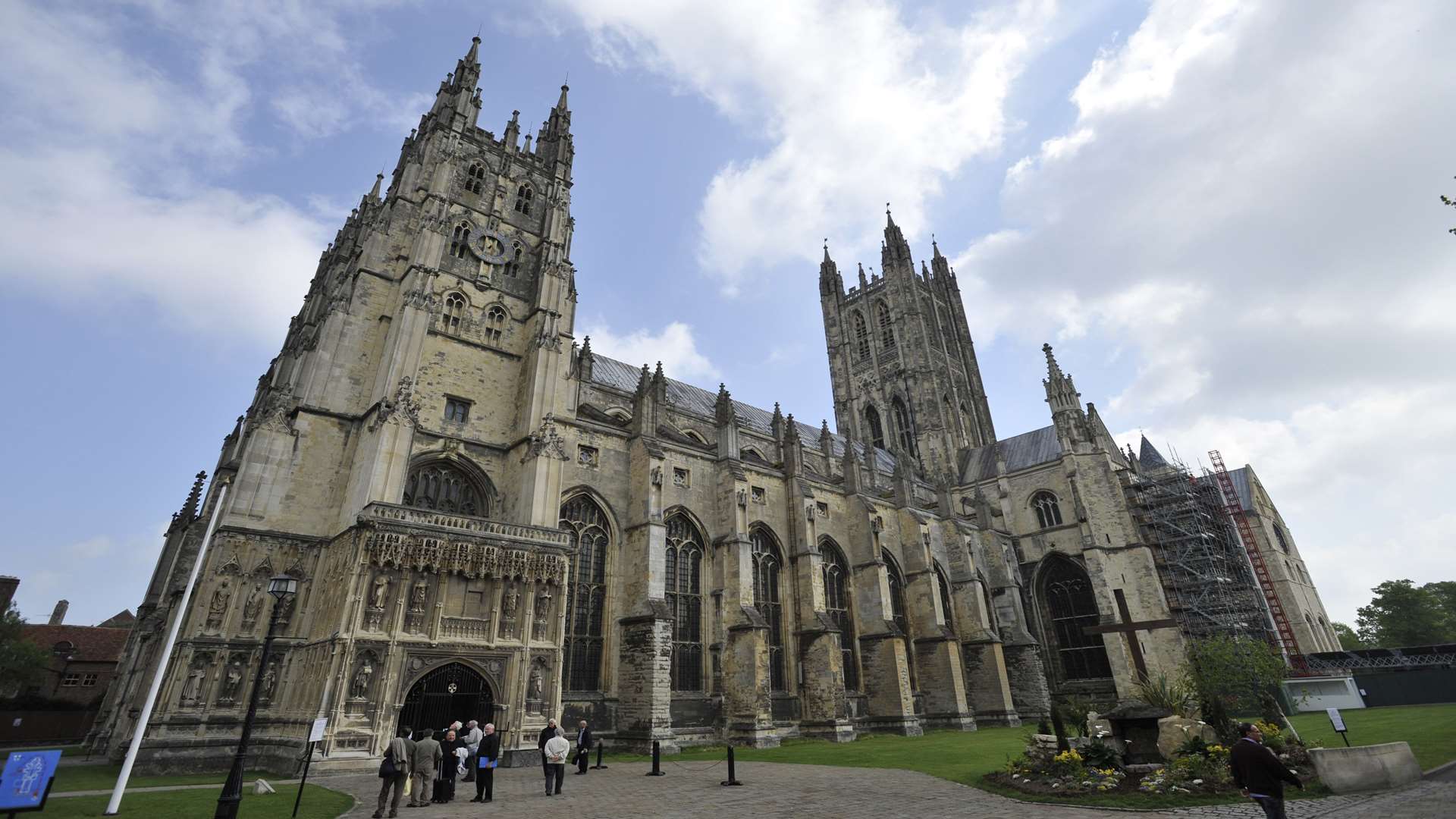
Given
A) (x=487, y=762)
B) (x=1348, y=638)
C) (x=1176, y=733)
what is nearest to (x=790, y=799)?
(x=487, y=762)

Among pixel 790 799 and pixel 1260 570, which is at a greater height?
pixel 1260 570

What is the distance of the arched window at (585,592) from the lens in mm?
22734

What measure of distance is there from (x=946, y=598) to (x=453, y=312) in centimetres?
2890

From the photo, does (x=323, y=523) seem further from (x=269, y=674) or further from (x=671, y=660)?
(x=671, y=660)

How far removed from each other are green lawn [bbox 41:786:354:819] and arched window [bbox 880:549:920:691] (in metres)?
24.7

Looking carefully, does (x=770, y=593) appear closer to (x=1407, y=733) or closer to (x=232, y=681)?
(x=232, y=681)

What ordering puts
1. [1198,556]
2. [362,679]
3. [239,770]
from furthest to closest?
[1198,556]
[362,679]
[239,770]

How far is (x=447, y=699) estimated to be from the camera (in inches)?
725

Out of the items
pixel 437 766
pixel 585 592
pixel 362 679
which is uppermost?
pixel 585 592

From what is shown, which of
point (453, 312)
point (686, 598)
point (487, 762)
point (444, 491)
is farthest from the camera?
point (686, 598)

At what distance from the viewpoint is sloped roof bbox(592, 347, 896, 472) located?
35188mm

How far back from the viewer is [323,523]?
69.7ft

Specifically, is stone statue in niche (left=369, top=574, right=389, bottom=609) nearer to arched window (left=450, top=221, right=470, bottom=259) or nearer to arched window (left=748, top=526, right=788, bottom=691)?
arched window (left=748, top=526, right=788, bottom=691)

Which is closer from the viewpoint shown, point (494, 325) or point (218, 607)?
point (218, 607)
